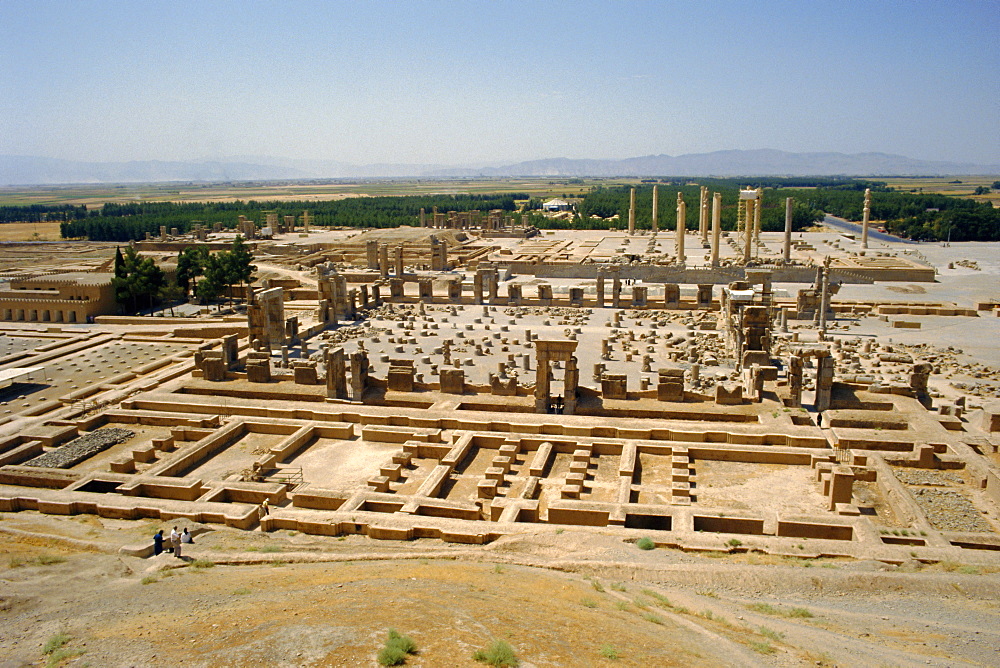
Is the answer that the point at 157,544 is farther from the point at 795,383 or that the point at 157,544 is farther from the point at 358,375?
the point at 795,383

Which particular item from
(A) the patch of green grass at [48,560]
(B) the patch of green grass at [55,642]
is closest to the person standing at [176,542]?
(A) the patch of green grass at [48,560]

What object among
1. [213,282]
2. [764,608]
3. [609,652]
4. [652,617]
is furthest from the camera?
[213,282]

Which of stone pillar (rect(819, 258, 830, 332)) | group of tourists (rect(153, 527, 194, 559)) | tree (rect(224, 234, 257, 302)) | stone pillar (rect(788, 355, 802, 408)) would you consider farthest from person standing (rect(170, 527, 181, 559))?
tree (rect(224, 234, 257, 302))

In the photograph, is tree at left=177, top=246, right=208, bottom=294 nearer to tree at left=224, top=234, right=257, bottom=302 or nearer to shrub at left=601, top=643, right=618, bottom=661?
tree at left=224, top=234, right=257, bottom=302

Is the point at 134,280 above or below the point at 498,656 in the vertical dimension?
above

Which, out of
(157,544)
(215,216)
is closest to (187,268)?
(157,544)

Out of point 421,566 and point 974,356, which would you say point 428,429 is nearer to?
point 421,566

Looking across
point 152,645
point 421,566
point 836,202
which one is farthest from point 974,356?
point 836,202
